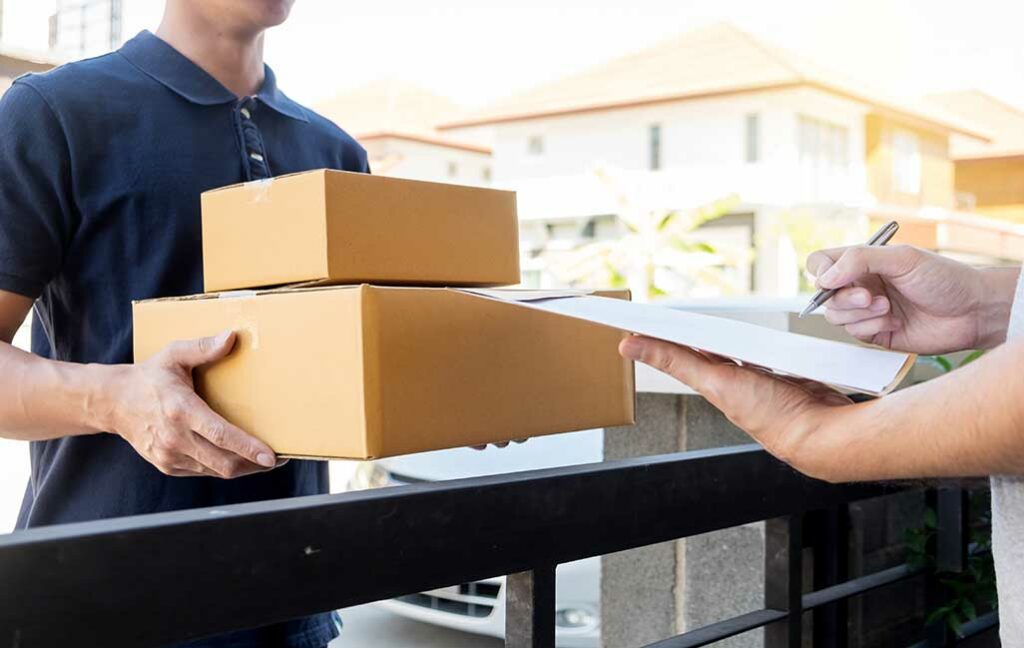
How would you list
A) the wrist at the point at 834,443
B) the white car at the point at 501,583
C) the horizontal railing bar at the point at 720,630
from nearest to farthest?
the wrist at the point at 834,443 → the horizontal railing bar at the point at 720,630 → the white car at the point at 501,583

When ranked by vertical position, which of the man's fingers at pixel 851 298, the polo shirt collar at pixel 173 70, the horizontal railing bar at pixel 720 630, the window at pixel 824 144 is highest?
the window at pixel 824 144

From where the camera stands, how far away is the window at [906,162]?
24.0 metres

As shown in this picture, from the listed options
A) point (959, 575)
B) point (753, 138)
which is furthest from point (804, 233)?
point (959, 575)

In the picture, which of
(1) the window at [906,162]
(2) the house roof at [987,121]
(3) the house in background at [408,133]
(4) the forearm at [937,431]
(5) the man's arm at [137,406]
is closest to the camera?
(4) the forearm at [937,431]

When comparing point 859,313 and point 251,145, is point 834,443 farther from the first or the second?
point 251,145

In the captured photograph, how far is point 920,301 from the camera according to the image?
119cm

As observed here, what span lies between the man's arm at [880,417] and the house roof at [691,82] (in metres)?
20.4

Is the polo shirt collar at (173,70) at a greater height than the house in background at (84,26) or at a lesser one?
lesser

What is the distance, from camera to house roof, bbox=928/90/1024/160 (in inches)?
1121

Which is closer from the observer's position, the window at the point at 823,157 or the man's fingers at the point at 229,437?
the man's fingers at the point at 229,437

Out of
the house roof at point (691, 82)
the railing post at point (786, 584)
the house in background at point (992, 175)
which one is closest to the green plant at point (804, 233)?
the house roof at point (691, 82)

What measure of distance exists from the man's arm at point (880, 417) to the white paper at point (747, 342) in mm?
34

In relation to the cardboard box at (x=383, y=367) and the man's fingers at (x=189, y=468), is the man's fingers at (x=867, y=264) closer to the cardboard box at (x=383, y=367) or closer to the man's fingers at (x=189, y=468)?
the cardboard box at (x=383, y=367)

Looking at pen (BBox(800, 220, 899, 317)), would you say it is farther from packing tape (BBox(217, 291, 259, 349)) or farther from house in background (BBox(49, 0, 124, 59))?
house in background (BBox(49, 0, 124, 59))
